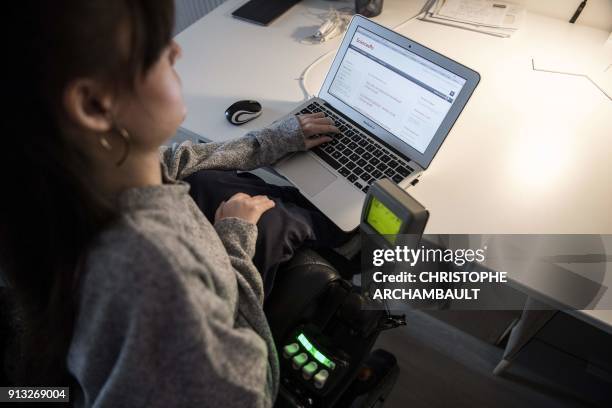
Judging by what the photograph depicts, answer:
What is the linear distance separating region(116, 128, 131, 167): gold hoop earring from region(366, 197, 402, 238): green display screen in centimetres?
41

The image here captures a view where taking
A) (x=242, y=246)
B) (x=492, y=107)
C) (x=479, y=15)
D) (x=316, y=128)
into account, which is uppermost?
(x=479, y=15)

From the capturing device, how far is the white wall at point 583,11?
1.19 m

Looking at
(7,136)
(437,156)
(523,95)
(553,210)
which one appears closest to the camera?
(7,136)

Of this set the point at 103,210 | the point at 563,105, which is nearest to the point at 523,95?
the point at 563,105

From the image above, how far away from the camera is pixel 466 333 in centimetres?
137

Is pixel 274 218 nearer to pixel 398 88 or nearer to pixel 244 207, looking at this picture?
pixel 244 207

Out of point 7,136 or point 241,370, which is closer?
point 7,136

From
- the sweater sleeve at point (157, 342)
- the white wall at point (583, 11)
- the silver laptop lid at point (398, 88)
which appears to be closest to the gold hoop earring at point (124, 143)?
the sweater sleeve at point (157, 342)

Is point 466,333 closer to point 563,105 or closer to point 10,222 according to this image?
point 563,105

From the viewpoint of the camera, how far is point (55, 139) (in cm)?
42

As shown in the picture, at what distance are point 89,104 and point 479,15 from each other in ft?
4.30

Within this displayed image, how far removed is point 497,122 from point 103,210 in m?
0.94

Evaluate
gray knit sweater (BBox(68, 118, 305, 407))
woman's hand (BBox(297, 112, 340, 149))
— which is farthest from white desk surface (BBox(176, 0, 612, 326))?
gray knit sweater (BBox(68, 118, 305, 407))

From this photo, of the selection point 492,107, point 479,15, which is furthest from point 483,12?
point 492,107
